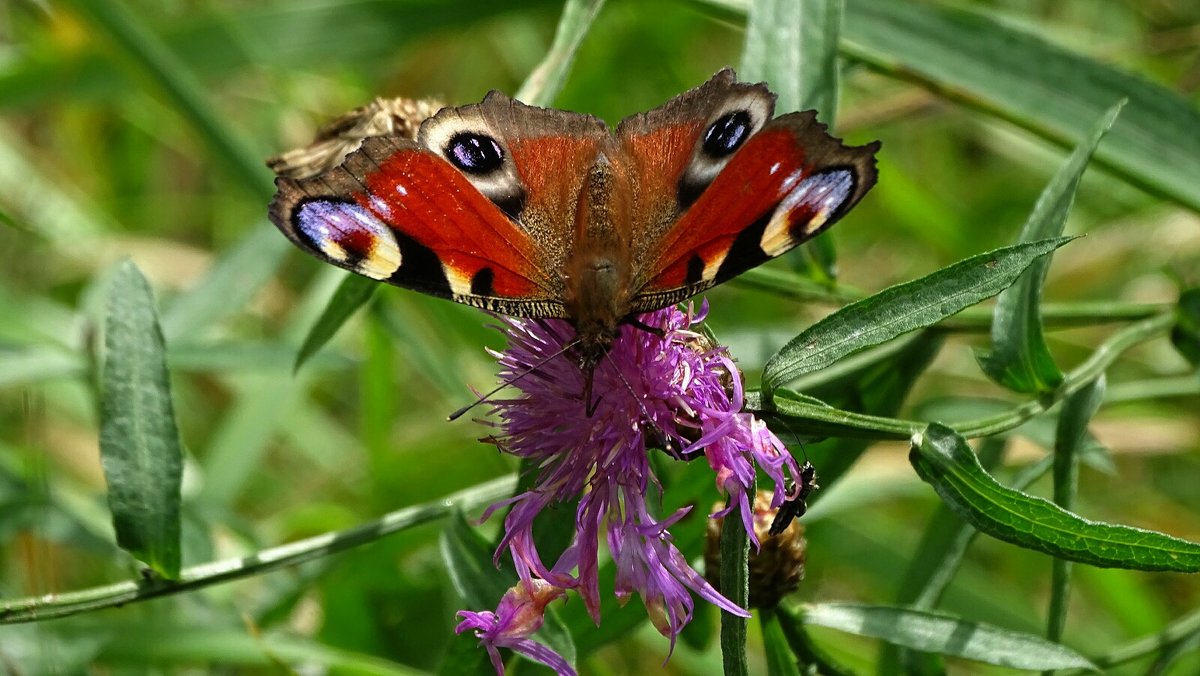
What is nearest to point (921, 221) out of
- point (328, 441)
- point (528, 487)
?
point (328, 441)

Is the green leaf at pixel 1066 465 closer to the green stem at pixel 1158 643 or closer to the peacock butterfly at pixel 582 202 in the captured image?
the green stem at pixel 1158 643

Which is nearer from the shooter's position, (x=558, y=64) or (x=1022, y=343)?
(x=1022, y=343)

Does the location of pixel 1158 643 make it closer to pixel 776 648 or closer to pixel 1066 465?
pixel 1066 465

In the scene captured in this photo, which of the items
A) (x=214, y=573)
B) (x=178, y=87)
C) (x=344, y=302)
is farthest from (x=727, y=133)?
(x=178, y=87)

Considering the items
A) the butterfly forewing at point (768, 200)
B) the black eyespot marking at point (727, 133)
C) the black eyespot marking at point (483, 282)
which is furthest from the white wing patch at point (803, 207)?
the black eyespot marking at point (483, 282)

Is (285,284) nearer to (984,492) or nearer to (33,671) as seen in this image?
(33,671)
